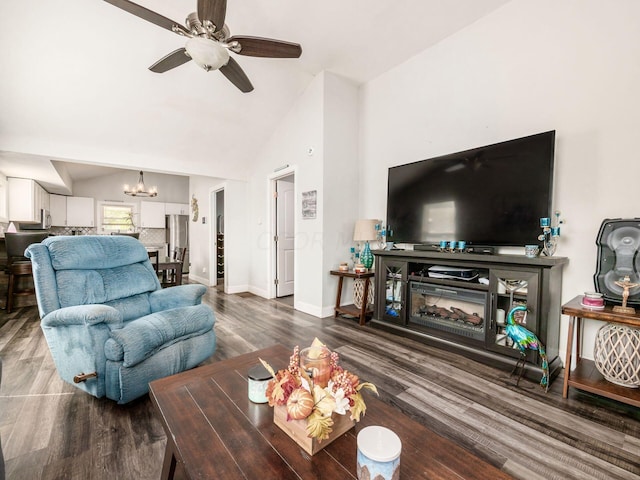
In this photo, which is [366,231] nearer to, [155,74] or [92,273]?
[92,273]

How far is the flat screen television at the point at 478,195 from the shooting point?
2258 mm

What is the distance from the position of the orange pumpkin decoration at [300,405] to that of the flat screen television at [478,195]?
2.26m

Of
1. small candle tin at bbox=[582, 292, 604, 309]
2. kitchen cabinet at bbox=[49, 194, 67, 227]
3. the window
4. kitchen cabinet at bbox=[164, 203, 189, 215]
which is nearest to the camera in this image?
small candle tin at bbox=[582, 292, 604, 309]

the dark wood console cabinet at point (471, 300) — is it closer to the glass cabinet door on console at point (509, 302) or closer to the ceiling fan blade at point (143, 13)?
the glass cabinet door on console at point (509, 302)

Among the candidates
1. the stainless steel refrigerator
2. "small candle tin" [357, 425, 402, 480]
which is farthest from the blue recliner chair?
the stainless steel refrigerator

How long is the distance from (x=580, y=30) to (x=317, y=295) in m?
3.55

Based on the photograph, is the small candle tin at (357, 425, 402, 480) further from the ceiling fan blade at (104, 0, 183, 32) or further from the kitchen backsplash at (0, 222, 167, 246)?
the kitchen backsplash at (0, 222, 167, 246)

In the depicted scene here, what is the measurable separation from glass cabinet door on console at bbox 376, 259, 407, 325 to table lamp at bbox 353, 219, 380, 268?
0.38 meters

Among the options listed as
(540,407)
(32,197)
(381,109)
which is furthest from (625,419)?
(32,197)

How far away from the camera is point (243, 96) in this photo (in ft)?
13.0

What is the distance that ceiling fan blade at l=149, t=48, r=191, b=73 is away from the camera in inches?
93.6

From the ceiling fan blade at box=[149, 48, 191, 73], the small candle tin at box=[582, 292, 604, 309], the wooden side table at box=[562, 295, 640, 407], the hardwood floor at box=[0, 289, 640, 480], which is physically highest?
the ceiling fan blade at box=[149, 48, 191, 73]

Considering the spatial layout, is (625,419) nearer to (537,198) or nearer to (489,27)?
(537,198)

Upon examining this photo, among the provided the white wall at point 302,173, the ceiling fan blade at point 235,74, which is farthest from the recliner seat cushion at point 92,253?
the white wall at point 302,173
